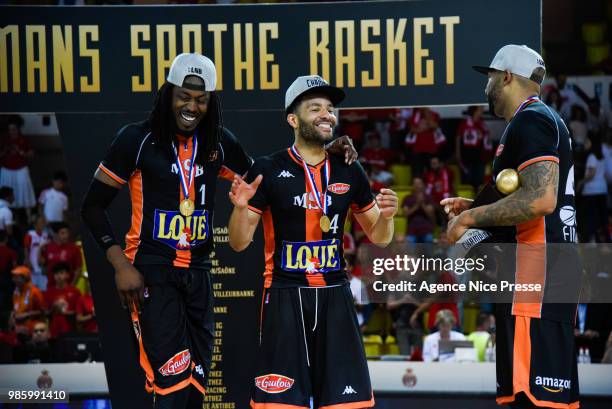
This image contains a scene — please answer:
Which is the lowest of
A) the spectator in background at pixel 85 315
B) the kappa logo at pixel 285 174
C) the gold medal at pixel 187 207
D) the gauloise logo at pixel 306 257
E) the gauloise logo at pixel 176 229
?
the spectator in background at pixel 85 315

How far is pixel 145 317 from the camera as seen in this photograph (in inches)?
222

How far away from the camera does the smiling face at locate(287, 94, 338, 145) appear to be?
5508mm

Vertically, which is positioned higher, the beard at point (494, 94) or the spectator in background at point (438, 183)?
the beard at point (494, 94)

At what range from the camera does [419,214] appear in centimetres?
1362

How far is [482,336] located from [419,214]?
324cm

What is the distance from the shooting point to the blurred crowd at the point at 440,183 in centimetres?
1111

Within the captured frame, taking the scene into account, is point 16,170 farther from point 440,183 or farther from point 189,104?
point 189,104

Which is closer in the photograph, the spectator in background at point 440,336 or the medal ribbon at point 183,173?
the medal ribbon at point 183,173

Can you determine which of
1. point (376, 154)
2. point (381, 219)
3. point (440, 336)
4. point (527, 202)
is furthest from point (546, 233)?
point (376, 154)

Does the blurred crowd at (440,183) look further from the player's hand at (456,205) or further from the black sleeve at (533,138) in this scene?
the black sleeve at (533,138)

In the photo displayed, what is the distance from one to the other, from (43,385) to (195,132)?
394 cm

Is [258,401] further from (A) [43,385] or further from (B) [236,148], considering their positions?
(A) [43,385]

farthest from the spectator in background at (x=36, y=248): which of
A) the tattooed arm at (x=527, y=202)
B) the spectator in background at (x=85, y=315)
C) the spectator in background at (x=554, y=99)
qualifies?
the tattooed arm at (x=527, y=202)

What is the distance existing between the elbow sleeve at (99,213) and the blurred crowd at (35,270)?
468 centimetres
